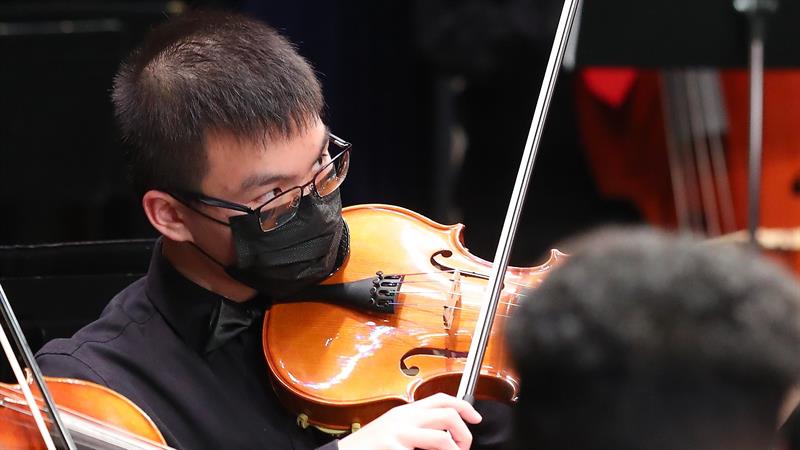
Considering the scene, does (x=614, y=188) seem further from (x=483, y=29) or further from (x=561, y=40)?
(x=561, y=40)

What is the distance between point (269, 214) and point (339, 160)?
128 mm

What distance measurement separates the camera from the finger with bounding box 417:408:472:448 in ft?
3.56

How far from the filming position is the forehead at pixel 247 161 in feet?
4.11

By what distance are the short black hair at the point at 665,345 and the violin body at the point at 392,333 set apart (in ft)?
2.49

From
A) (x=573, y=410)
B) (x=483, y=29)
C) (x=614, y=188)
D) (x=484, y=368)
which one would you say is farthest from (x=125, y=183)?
(x=573, y=410)

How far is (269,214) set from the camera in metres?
1.27

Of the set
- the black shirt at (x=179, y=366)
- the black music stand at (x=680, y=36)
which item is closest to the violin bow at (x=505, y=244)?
the black shirt at (x=179, y=366)

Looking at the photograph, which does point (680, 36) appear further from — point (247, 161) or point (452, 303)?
point (247, 161)

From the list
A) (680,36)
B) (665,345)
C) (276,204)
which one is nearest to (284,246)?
(276,204)

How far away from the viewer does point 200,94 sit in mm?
1253

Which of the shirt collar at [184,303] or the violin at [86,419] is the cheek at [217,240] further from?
the violin at [86,419]

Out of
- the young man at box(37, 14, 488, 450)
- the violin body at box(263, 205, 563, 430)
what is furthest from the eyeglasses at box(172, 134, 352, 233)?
the violin body at box(263, 205, 563, 430)

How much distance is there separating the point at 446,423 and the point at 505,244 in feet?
0.88

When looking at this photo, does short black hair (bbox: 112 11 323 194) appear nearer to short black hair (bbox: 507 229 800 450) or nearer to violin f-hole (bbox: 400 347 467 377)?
violin f-hole (bbox: 400 347 467 377)
